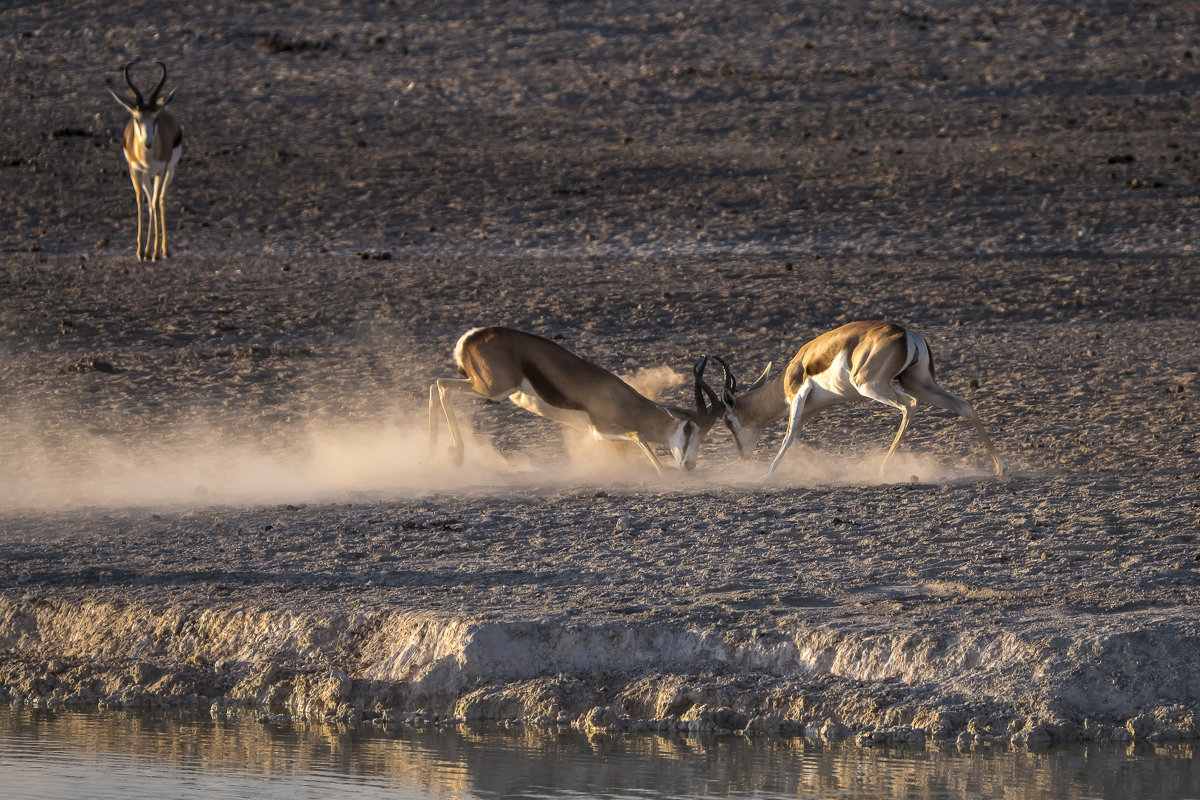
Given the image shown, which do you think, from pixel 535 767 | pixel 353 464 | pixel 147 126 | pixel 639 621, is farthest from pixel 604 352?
pixel 535 767

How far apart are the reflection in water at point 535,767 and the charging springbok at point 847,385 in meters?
4.78

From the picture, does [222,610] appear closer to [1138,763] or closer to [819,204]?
[1138,763]

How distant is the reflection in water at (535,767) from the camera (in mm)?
7172

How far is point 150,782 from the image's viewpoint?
24.4 ft

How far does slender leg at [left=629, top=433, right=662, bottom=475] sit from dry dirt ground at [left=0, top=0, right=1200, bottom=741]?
0.17 m

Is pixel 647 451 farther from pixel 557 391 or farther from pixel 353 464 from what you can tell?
pixel 353 464

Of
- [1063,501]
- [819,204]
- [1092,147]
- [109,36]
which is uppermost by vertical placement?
[109,36]

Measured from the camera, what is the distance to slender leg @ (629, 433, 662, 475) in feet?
42.3

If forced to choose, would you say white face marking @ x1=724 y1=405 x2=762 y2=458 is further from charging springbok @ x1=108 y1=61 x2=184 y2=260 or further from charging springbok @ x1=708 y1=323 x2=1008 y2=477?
charging springbok @ x1=108 y1=61 x2=184 y2=260

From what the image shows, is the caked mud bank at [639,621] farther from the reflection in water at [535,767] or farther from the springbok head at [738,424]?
the springbok head at [738,424]

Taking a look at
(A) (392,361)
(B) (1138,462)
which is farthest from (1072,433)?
(A) (392,361)

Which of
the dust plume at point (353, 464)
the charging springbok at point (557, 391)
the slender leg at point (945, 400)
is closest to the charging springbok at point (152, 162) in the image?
the dust plume at point (353, 464)

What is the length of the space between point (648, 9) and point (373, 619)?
1040 inches

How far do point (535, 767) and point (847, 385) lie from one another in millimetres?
5513
